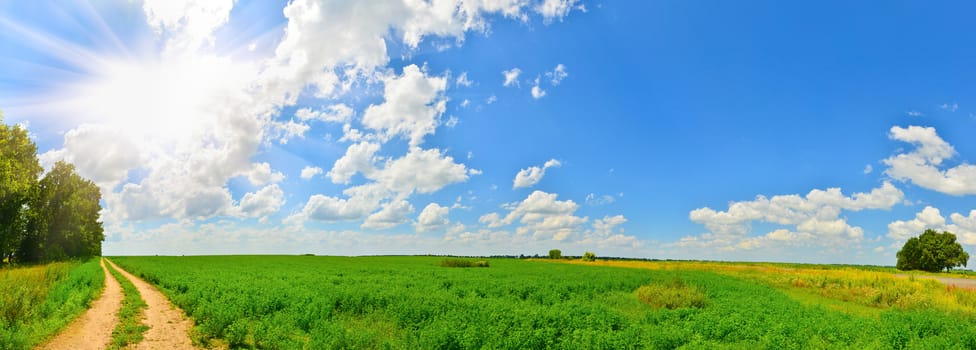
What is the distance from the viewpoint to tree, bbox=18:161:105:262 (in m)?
60.6

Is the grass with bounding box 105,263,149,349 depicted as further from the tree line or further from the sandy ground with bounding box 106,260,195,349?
the tree line

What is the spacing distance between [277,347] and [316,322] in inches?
121

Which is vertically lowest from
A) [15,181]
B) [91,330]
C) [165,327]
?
[165,327]

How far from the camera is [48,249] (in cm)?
6431

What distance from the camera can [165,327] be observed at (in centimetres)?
1894

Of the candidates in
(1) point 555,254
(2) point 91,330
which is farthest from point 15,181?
(1) point 555,254

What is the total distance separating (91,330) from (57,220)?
226ft

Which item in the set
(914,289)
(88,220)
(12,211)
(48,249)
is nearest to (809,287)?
(914,289)

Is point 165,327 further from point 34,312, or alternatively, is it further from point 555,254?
point 555,254

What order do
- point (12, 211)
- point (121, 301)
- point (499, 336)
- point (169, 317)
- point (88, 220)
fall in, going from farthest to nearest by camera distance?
point (88, 220) < point (12, 211) < point (121, 301) < point (169, 317) < point (499, 336)

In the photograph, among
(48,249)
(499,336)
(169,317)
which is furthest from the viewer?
(48,249)

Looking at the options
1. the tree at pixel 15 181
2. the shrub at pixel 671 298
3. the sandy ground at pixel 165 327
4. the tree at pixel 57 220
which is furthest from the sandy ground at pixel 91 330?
the tree at pixel 57 220

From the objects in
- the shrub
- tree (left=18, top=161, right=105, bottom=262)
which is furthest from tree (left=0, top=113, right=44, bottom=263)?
the shrub

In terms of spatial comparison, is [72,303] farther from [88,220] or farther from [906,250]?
[906,250]
